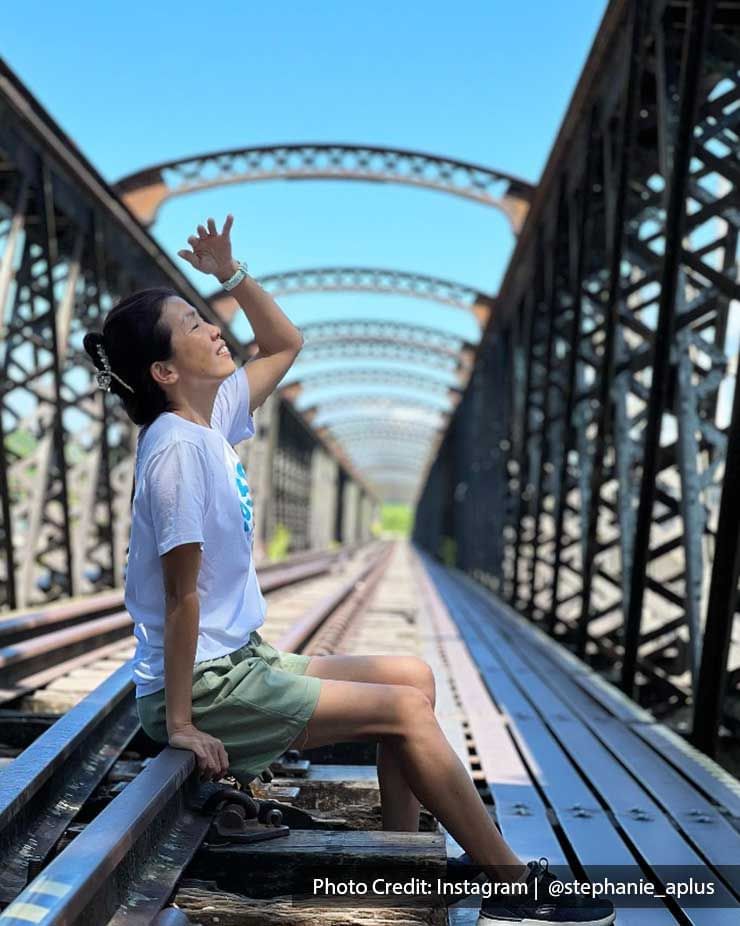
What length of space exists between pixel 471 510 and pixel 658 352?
1819cm

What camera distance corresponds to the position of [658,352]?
19.5 ft

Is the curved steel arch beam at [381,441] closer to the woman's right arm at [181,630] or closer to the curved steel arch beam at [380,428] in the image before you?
the curved steel arch beam at [380,428]

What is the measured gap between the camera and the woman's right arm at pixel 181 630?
7.82ft

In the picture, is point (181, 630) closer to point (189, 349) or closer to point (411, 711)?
point (411, 711)

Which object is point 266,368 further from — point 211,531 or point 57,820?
point 57,820

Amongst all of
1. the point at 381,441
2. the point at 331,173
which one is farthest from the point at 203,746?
the point at 381,441

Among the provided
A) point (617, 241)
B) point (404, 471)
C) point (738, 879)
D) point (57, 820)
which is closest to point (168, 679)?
point (57, 820)

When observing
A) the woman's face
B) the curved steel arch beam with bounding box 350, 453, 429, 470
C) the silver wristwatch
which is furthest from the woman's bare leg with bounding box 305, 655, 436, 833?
the curved steel arch beam with bounding box 350, 453, 429, 470

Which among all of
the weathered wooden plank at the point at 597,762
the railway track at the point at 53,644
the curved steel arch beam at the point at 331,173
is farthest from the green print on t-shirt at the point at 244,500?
the curved steel arch beam at the point at 331,173

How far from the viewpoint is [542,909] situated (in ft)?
7.25

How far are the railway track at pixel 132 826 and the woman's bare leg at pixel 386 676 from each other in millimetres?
182

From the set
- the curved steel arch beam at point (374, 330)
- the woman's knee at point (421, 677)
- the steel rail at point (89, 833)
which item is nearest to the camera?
the steel rail at point (89, 833)

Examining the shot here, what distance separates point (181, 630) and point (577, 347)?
755 cm

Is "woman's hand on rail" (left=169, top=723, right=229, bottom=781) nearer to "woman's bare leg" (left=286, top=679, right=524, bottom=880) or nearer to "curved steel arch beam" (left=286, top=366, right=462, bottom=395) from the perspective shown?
"woman's bare leg" (left=286, top=679, right=524, bottom=880)
